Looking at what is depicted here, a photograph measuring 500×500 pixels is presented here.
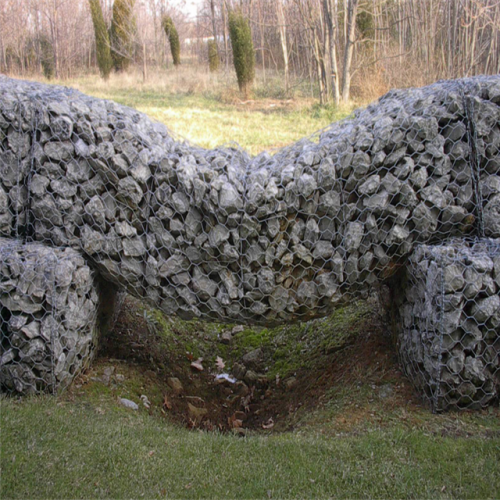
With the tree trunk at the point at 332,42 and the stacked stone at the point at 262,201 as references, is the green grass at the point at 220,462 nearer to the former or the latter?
the stacked stone at the point at 262,201

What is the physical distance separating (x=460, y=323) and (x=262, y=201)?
1.37 meters

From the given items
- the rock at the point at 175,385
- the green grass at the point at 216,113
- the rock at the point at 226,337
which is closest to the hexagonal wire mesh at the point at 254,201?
the rock at the point at 175,385

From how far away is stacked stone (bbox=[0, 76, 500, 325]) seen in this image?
3.26 meters

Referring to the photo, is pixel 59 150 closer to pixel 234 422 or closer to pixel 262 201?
pixel 262 201

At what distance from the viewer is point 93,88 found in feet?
51.0

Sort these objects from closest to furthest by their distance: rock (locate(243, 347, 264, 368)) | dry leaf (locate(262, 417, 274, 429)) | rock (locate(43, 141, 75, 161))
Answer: rock (locate(43, 141, 75, 161)) → dry leaf (locate(262, 417, 274, 429)) → rock (locate(243, 347, 264, 368))

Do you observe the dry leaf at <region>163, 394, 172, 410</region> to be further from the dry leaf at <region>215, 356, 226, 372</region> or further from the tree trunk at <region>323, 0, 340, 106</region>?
the tree trunk at <region>323, 0, 340, 106</region>

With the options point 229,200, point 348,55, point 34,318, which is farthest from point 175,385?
point 348,55

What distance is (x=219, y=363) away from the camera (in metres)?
4.32

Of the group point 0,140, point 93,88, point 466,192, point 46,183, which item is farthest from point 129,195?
point 93,88

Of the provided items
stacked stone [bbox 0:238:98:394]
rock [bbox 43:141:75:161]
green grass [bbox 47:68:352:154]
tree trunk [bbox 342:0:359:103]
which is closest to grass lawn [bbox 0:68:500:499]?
stacked stone [bbox 0:238:98:394]

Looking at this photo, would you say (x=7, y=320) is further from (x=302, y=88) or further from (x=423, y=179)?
Result: (x=302, y=88)

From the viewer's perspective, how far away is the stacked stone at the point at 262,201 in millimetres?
3256

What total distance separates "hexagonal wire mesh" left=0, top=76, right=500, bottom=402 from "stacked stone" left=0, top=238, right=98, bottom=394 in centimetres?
7
